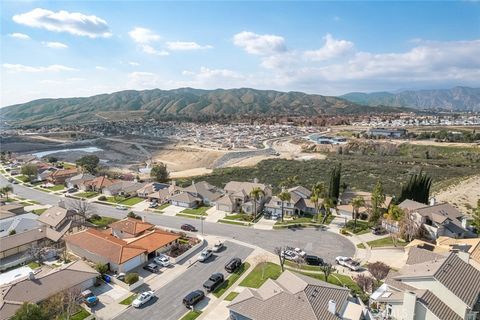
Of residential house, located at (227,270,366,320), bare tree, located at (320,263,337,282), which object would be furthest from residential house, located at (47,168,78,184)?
residential house, located at (227,270,366,320)

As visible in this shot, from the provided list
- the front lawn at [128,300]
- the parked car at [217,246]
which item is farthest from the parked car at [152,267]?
the parked car at [217,246]

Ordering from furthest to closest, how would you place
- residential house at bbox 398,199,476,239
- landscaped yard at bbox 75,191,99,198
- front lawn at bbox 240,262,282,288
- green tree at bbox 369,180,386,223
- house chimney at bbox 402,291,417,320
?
landscaped yard at bbox 75,191,99,198 < green tree at bbox 369,180,386,223 < residential house at bbox 398,199,476,239 < front lawn at bbox 240,262,282,288 < house chimney at bbox 402,291,417,320

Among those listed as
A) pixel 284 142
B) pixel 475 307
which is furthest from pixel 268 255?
pixel 284 142

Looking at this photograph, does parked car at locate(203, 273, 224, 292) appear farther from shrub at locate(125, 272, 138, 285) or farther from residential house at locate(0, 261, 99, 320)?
residential house at locate(0, 261, 99, 320)

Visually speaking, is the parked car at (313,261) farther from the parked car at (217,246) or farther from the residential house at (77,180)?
the residential house at (77,180)

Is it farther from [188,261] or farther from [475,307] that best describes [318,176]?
[475,307]

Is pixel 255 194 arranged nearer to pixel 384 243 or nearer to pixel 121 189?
pixel 384 243

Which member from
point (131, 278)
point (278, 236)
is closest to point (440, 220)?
point (278, 236)
